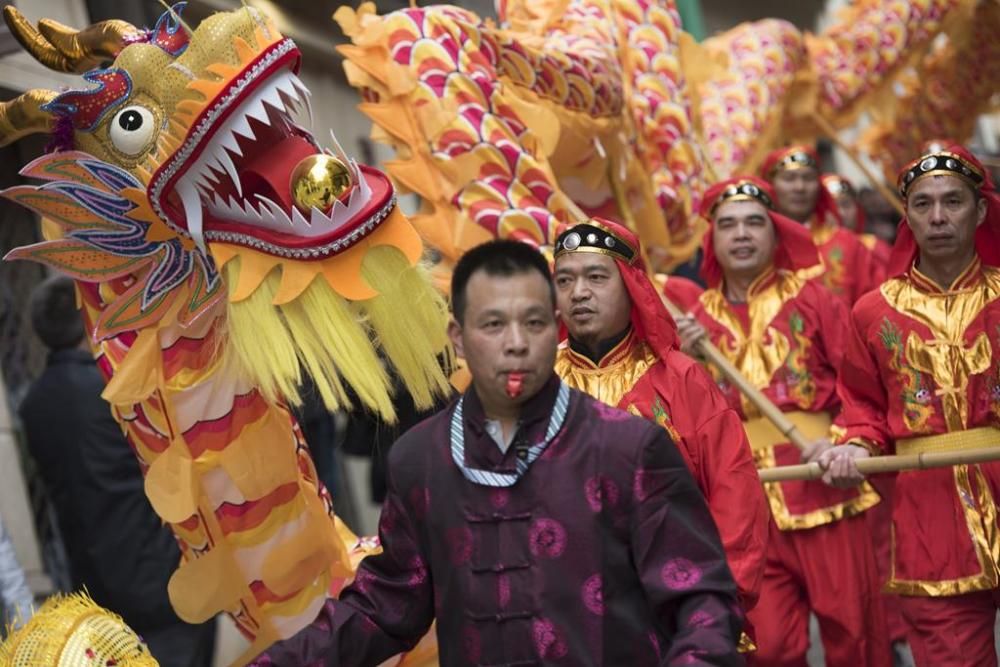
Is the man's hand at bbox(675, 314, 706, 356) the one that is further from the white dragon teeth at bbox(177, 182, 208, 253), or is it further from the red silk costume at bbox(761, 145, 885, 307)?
the white dragon teeth at bbox(177, 182, 208, 253)

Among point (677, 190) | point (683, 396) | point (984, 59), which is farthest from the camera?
point (984, 59)

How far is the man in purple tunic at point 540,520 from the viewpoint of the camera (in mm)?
3076

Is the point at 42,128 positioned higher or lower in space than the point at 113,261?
higher

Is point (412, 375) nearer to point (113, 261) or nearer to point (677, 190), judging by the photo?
point (113, 261)

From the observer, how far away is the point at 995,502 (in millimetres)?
5051

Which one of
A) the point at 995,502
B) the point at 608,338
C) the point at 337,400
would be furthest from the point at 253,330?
the point at 995,502

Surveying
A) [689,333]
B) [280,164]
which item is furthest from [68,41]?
[689,333]

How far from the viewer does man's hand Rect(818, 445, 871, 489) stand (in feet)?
16.9

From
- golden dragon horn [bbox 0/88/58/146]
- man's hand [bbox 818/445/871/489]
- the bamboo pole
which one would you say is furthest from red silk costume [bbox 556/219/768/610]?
golden dragon horn [bbox 0/88/58/146]

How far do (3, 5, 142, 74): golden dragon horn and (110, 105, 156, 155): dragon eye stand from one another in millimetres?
211

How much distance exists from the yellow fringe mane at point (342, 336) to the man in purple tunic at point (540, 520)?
2.05 ft

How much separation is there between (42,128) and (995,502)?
2909mm

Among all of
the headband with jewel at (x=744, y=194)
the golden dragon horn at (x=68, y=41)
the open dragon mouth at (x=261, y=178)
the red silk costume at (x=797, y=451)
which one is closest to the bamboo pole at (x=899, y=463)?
the red silk costume at (x=797, y=451)

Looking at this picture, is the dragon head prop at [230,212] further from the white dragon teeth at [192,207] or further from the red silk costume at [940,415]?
the red silk costume at [940,415]
